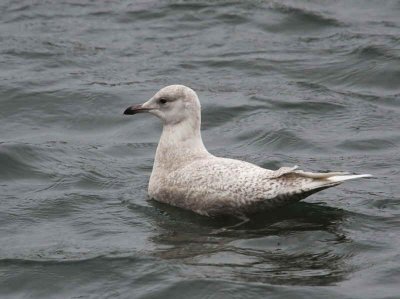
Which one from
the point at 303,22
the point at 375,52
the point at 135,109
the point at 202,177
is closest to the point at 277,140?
the point at 135,109

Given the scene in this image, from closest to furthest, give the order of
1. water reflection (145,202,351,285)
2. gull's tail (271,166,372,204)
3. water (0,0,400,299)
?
1. water reflection (145,202,351,285)
2. water (0,0,400,299)
3. gull's tail (271,166,372,204)

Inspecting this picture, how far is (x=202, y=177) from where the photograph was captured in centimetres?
1002

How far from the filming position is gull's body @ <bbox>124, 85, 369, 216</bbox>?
31.3 ft

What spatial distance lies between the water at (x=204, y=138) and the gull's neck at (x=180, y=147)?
41 cm

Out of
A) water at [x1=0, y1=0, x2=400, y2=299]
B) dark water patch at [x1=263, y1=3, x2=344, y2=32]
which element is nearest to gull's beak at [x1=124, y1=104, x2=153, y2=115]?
water at [x1=0, y1=0, x2=400, y2=299]

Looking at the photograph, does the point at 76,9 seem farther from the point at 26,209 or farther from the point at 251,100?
the point at 26,209

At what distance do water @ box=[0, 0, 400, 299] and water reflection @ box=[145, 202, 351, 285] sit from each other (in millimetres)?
18

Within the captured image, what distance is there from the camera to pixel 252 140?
12.5 m

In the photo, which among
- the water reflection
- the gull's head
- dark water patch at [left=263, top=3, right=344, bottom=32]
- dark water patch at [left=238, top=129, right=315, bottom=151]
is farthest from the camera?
dark water patch at [left=263, top=3, right=344, bottom=32]

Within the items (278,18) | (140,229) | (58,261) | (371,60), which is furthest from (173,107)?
(278,18)

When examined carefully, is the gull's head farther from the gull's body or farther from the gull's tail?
the gull's tail

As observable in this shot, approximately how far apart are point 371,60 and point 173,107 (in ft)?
17.4

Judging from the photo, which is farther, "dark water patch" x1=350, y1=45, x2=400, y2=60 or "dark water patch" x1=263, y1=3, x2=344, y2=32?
"dark water patch" x1=263, y1=3, x2=344, y2=32

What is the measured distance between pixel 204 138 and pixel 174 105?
7.06ft
